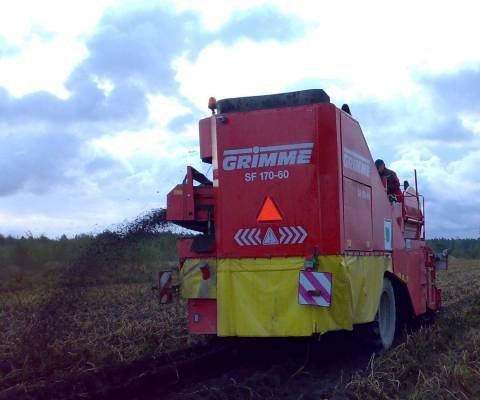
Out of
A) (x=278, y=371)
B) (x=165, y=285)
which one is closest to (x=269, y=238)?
(x=278, y=371)

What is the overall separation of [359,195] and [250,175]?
143cm

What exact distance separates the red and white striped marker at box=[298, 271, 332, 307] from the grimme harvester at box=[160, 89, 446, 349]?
0.04ft

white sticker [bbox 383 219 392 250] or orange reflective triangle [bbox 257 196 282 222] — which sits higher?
orange reflective triangle [bbox 257 196 282 222]

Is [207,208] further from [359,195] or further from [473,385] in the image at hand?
[473,385]

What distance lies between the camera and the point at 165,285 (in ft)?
29.2

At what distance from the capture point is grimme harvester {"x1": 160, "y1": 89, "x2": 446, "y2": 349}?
25.1 ft

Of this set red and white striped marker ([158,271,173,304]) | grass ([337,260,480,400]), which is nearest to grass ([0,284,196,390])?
red and white striped marker ([158,271,173,304])

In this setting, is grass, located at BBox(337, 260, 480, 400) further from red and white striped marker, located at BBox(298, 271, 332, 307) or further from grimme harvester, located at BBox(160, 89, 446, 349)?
red and white striped marker, located at BBox(298, 271, 332, 307)

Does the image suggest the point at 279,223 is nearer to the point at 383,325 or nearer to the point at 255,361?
the point at 255,361

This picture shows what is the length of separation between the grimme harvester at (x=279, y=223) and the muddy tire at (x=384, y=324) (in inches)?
1.9

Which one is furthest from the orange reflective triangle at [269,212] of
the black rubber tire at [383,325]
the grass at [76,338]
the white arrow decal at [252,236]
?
the grass at [76,338]

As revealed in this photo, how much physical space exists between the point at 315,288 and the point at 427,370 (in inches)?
57.1

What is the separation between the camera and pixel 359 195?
8.38 metres

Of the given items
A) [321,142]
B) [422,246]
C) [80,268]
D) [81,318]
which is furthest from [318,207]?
[81,318]
